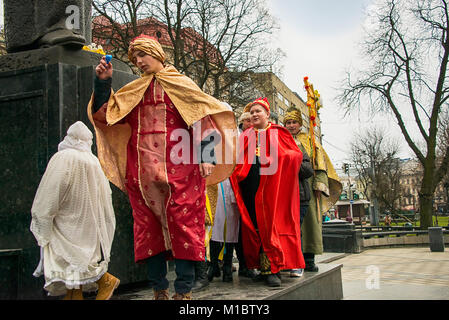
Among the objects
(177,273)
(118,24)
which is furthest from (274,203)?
(118,24)

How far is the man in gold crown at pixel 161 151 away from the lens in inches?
116

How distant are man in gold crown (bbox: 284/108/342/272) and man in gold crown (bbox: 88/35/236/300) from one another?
2.35 metres

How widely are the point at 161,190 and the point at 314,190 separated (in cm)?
304

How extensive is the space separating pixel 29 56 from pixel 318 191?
366 cm

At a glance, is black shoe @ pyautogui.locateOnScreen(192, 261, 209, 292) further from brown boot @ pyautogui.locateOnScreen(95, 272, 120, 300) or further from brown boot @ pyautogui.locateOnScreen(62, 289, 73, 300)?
brown boot @ pyautogui.locateOnScreen(62, 289, 73, 300)

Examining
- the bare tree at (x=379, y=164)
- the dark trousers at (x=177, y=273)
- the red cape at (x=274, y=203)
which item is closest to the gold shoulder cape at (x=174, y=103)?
the dark trousers at (x=177, y=273)

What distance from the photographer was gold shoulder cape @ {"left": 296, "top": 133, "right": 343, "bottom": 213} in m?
5.77

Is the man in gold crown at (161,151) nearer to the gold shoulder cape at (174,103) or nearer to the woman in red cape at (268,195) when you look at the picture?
the gold shoulder cape at (174,103)

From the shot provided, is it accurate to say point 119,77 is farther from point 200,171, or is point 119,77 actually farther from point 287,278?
point 287,278

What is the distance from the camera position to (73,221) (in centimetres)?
314

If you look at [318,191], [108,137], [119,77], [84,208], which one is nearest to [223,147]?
[108,137]

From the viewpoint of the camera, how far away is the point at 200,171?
3.11 m

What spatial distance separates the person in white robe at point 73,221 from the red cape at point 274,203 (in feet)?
5.13
